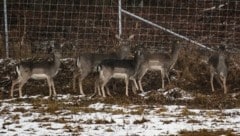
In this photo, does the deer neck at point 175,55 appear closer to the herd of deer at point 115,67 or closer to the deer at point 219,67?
the herd of deer at point 115,67

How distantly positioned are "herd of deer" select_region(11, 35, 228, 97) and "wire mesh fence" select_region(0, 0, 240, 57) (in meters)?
1.87

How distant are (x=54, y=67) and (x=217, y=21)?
284 inches

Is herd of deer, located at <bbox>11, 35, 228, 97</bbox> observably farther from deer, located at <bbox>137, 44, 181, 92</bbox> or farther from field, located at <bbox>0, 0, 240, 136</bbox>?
field, located at <bbox>0, 0, 240, 136</bbox>

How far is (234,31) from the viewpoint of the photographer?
61.4ft

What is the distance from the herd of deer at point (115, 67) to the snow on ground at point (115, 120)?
1534mm

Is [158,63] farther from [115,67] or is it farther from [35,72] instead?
[35,72]


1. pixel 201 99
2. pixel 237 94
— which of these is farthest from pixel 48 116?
pixel 237 94

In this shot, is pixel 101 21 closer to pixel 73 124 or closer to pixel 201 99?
pixel 201 99

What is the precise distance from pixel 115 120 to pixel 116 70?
3303 mm

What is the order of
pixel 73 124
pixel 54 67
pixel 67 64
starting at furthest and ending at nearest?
1. pixel 67 64
2. pixel 54 67
3. pixel 73 124

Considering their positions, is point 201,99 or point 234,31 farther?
point 234,31

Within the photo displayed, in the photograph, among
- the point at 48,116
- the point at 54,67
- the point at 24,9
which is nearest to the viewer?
the point at 48,116

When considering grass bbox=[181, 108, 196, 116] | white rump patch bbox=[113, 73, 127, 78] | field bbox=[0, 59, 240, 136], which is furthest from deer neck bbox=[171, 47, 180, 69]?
grass bbox=[181, 108, 196, 116]

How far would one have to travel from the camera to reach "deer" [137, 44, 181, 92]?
14.6m
